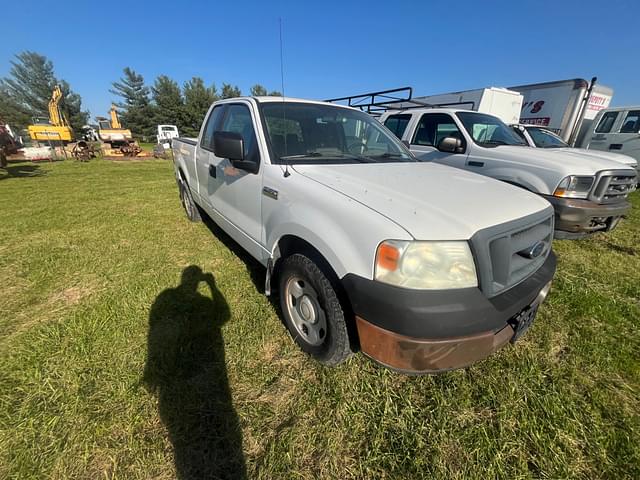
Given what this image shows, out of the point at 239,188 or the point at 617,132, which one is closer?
the point at 239,188

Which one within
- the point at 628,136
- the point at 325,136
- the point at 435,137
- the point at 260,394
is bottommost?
the point at 260,394

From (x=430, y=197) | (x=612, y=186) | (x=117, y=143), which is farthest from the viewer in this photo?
(x=117, y=143)

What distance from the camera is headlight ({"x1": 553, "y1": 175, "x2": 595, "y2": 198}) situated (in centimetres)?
346

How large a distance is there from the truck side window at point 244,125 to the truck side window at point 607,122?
11.8 metres

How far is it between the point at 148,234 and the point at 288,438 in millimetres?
3914

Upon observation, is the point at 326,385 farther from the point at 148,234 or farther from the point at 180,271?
the point at 148,234

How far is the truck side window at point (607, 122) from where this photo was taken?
866 centimetres

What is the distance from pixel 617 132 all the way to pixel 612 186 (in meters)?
7.69

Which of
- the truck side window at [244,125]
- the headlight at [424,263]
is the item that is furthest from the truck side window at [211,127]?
the headlight at [424,263]

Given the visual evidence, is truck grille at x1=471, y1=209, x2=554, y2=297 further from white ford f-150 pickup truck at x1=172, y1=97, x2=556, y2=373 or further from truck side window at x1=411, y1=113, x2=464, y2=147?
truck side window at x1=411, y1=113, x2=464, y2=147

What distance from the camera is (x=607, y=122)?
8.78 m

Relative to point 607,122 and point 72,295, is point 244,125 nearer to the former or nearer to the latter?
point 72,295

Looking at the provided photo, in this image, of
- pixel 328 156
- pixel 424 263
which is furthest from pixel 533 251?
pixel 328 156

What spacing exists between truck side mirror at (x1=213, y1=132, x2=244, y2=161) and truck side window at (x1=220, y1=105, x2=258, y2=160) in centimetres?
24
